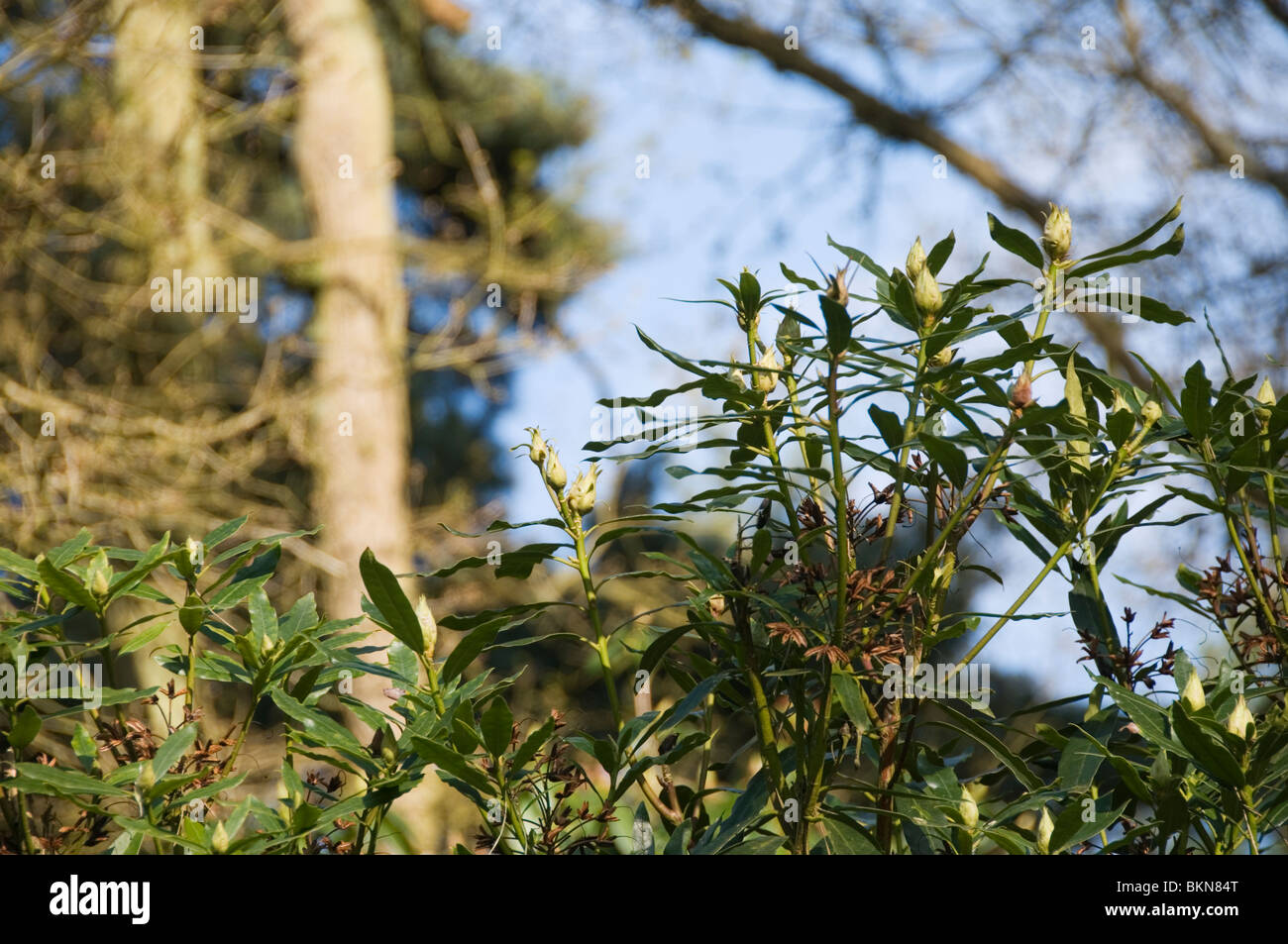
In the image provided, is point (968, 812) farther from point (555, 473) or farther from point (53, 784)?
point (53, 784)

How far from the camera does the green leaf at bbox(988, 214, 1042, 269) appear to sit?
0.92 meters

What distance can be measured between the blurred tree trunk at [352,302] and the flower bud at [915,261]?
19.6 ft

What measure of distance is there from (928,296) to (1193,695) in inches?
13.1

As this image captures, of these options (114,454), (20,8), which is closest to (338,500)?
(114,454)

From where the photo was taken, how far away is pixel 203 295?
6.52 meters

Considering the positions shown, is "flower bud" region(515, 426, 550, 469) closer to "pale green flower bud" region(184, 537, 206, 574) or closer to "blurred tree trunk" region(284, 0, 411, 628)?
"pale green flower bud" region(184, 537, 206, 574)

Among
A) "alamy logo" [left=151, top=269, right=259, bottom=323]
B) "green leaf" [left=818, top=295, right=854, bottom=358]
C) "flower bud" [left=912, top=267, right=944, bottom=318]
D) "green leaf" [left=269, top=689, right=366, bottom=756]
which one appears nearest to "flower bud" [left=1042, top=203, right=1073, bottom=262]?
"flower bud" [left=912, top=267, right=944, bottom=318]

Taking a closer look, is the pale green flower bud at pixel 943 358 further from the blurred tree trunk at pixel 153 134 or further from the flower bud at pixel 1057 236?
the blurred tree trunk at pixel 153 134

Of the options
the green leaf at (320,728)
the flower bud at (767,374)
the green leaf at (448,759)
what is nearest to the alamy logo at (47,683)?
the green leaf at (320,728)

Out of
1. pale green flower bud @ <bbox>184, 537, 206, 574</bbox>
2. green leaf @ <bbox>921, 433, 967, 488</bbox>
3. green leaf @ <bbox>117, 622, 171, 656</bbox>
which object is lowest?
green leaf @ <bbox>117, 622, 171, 656</bbox>

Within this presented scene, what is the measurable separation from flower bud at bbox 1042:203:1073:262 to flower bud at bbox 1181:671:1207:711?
338mm

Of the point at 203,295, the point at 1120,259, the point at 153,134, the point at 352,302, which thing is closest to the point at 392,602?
the point at 1120,259

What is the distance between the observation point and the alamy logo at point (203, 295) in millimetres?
5852
